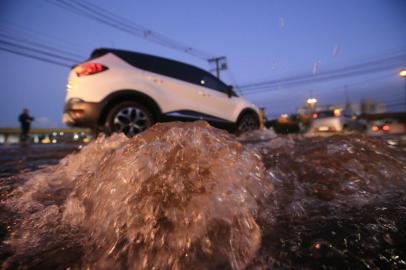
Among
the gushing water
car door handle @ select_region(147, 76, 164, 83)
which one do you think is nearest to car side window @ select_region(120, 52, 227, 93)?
car door handle @ select_region(147, 76, 164, 83)

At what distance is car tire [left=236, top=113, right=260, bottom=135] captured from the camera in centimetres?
689

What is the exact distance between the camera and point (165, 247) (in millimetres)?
877

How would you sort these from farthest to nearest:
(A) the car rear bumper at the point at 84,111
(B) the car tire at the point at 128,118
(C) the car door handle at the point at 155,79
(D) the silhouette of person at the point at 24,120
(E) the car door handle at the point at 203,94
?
(D) the silhouette of person at the point at 24,120, (E) the car door handle at the point at 203,94, (C) the car door handle at the point at 155,79, (B) the car tire at the point at 128,118, (A) the car rear bumper at the point at 84,111

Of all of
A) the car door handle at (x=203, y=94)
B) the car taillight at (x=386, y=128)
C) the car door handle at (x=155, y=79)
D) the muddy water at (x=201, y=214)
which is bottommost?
the muddy water at (x=201, y=214)

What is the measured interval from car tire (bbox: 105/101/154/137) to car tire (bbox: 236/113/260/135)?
2617mm

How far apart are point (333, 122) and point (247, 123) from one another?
816cm

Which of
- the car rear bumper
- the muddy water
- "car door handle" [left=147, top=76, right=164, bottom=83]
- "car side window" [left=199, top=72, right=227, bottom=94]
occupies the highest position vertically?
"car side window" [left=199, top=72, right=227, bottom=94]

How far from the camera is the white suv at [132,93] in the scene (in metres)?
4.69

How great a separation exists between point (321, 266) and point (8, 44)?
1645cm

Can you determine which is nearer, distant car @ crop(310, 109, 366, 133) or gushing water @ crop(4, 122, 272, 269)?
gushing water @ crop(4, 122, 272, 269)

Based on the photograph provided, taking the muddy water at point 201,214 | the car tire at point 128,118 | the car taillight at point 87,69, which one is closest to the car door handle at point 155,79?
the car tire at point 128,118

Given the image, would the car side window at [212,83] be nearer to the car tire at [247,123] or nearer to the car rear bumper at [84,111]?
the car tire at [247,123]

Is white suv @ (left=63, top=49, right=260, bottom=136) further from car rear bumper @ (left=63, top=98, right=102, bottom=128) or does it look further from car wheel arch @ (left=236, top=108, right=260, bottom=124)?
car wheel arch @ (left=236, top=108, right=260, bottom=124)

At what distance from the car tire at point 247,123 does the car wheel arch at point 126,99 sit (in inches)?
95.9
